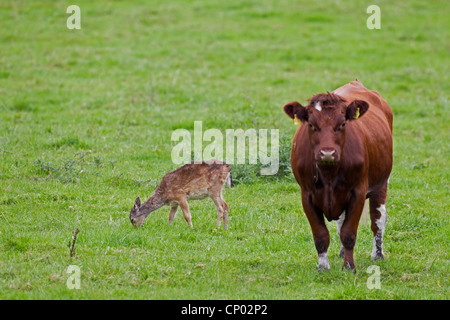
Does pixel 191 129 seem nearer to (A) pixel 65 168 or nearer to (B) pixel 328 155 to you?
(A) pixel 65 168

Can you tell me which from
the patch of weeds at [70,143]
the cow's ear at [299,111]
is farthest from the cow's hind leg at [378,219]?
the patch of weeds at [70,143]

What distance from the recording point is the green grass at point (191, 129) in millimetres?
8266

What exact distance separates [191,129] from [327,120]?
8909 millimetres

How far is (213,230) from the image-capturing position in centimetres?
1020

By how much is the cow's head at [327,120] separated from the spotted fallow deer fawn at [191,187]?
9.87 ft

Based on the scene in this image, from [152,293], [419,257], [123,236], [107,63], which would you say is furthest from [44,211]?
[107,63]

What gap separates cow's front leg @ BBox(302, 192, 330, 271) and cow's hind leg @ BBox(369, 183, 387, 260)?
108 cm

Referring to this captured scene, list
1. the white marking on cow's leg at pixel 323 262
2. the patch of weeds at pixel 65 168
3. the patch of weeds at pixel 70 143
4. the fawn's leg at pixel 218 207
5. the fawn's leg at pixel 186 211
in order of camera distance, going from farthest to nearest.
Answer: the patch of weeds at pixel 70 143, the patch of weeds at pixel 65 168, the fawn's leg at pixel 218 207, the fawn's leg at pixel 186 211, the white marking on cow's leg at pixel 323 262

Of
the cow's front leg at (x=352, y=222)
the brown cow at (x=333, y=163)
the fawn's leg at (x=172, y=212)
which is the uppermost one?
the brown cow at (x=333, y=163)

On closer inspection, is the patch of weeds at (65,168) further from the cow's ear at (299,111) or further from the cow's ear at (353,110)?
the cow's ear at (353,110)

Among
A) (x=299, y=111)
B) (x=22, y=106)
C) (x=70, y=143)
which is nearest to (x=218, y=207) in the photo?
(x=299, y=111)

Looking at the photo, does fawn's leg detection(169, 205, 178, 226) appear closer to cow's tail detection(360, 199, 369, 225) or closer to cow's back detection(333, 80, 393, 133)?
cow's tail detection(360, 199, 369, 225)

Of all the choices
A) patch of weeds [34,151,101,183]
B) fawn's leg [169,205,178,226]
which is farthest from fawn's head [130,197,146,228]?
patch of weeds [34,151,101,183]

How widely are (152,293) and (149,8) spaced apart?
22.9m
